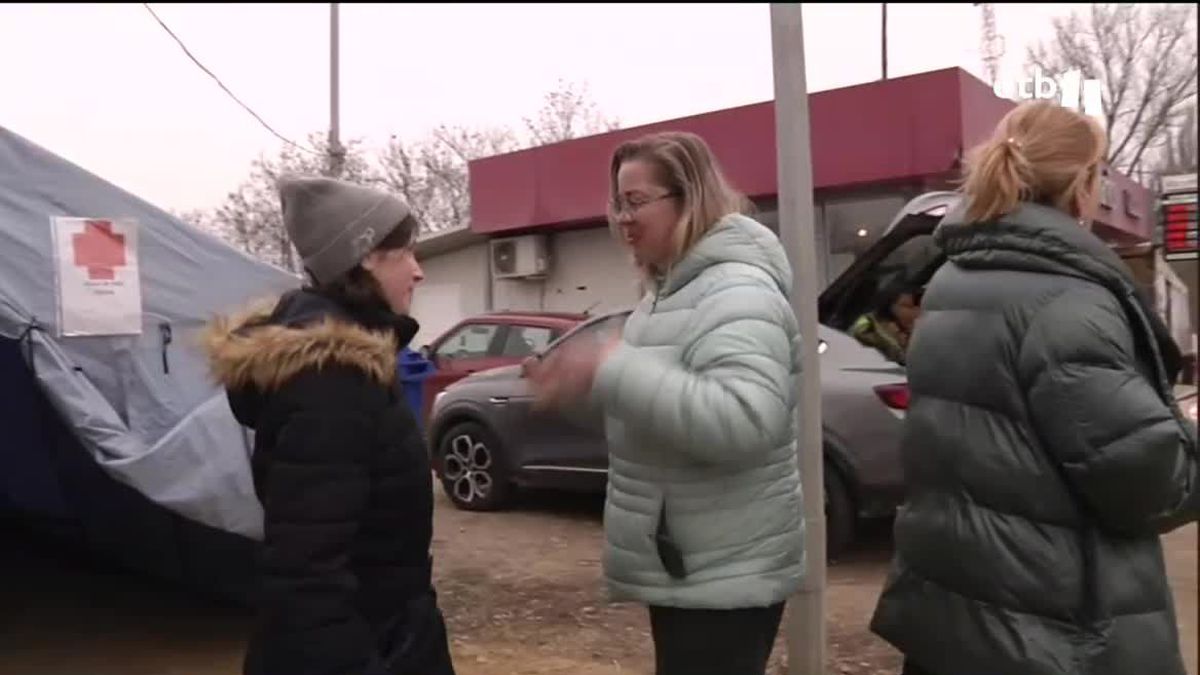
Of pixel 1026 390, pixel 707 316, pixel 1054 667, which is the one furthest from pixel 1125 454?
pixel 707 316

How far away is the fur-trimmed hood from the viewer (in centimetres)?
200

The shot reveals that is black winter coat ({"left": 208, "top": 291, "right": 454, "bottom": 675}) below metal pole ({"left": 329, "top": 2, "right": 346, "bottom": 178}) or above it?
below

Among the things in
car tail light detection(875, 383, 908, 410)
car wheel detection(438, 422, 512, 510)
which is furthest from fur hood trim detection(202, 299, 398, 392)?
car wheel detection(438, 422, 512, 510)

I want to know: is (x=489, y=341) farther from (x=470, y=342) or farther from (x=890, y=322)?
(x=890, y=322)

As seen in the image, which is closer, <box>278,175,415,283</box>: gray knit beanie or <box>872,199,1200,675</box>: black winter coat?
<box>872,199,1200,675</box>: black winter coat

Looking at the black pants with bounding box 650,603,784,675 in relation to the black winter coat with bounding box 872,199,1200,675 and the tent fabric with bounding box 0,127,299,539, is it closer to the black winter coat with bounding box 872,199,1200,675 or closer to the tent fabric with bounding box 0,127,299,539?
the black winter coat with bounding box 872,199,1200,675

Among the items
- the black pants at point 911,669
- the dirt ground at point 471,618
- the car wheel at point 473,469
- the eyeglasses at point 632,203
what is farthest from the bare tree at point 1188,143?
the car wheel at point 473,469

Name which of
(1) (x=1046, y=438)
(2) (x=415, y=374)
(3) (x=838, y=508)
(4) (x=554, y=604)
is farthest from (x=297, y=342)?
(3) (x=838, y=508)

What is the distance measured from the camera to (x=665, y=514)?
2.31 m

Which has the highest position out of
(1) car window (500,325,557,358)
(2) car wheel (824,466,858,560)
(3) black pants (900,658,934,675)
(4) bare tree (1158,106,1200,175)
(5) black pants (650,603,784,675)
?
(4) bare tree (1158,106,1200,175)

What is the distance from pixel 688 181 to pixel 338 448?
2.99 ft

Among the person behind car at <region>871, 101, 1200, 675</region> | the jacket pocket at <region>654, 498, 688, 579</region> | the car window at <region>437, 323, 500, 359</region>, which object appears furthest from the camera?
the car window at <region>437, 323, 500, 359</region>

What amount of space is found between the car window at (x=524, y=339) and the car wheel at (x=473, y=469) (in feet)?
2.79

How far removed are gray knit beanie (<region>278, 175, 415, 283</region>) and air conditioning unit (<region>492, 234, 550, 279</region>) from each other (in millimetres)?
13132
